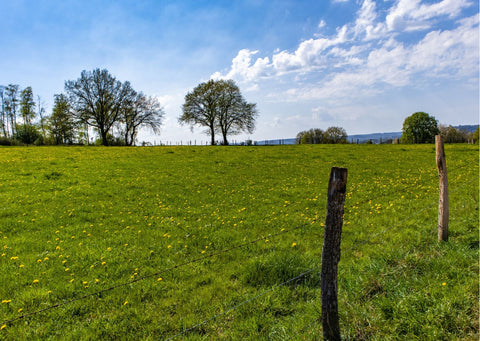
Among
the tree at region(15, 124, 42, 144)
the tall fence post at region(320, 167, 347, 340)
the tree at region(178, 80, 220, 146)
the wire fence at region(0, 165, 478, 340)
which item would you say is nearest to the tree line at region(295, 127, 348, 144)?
the tree at region(178, 80, 220, 146)

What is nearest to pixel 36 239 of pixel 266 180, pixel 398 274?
pixel 398 274

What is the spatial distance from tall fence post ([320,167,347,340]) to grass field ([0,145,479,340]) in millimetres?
339

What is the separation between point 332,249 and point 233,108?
58.6 metres

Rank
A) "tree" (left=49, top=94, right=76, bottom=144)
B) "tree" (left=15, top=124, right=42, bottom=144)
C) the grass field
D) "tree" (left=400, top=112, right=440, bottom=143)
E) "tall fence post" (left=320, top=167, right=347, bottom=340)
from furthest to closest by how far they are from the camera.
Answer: "tree" (left=400, top=112, right=440, bottom=143)
"tree" (left=15, top=124, right=42, bottom=144)
"tree" (left=49, top=94, right=76, bottom=144)
the grass field
"tall fence post" (left=320, top=167, right=347, bottom=340)

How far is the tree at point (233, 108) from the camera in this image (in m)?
59.5

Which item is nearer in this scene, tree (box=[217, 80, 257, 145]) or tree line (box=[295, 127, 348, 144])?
tree (box=[217, 80, 257, 145])

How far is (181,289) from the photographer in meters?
5.46

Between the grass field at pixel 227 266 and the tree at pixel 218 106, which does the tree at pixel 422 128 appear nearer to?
the tree at pixel 218 106

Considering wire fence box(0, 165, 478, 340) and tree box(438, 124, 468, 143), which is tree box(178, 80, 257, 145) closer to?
wire fence box(0, 165, 478, 340)

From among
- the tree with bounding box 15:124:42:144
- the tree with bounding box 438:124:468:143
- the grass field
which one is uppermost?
the tree with bounding box 15:124:42:144

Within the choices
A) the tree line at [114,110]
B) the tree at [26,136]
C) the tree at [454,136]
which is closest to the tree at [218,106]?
the tree line at [114,110]

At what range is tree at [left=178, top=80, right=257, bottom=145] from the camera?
5962 cm

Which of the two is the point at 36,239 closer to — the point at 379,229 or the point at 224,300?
the point at 224,300

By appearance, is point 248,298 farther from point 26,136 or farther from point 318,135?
point 318,135
